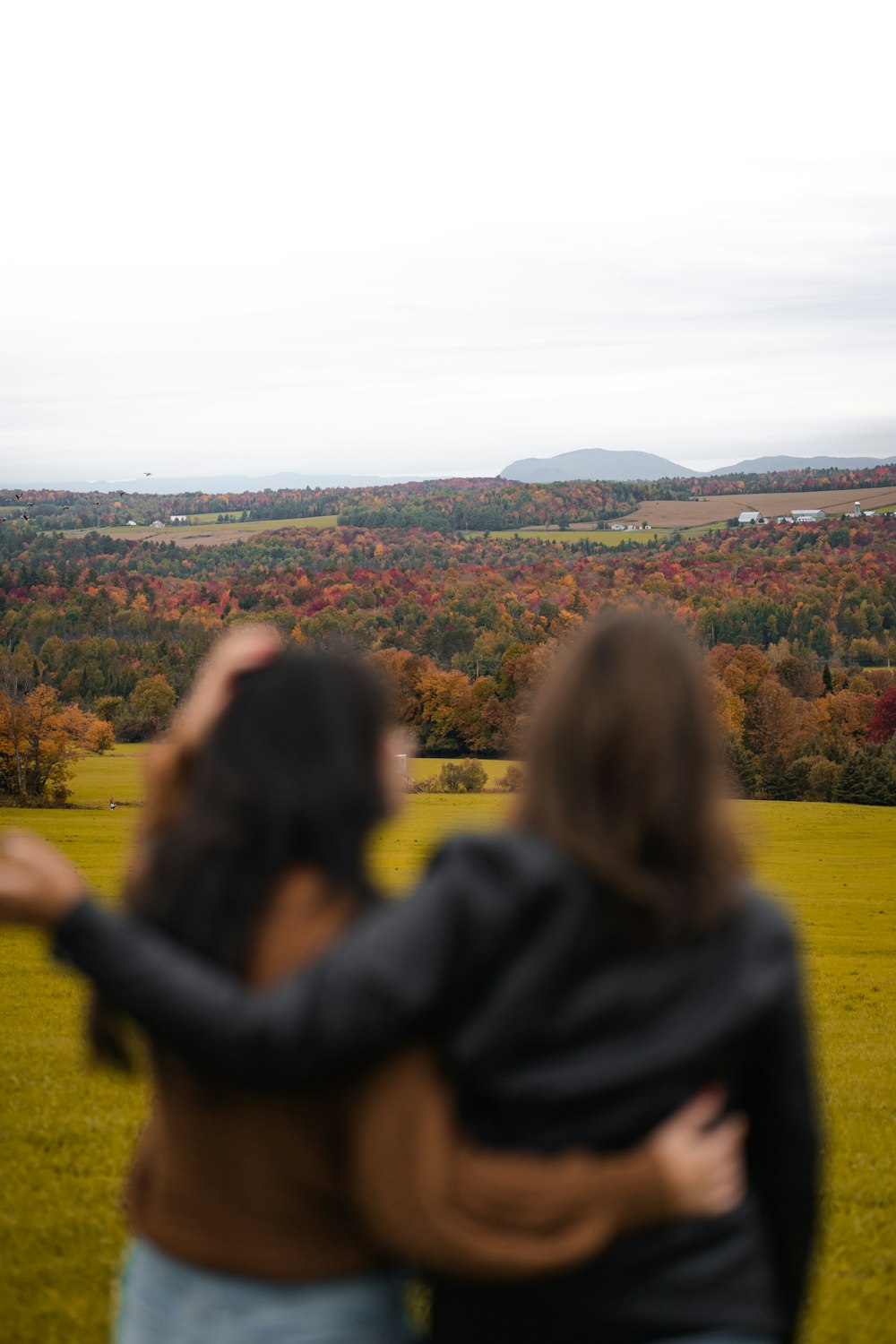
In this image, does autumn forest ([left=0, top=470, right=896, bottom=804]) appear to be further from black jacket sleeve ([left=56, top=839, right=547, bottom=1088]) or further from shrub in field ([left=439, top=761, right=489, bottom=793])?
black jacket sleeve ([left=56, top=839, right=547, bottom=1088])

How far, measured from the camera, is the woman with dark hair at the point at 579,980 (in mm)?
1859

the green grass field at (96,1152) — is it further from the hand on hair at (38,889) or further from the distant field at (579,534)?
the distant field at (579,534)

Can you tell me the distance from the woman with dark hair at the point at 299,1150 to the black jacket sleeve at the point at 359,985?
99mm

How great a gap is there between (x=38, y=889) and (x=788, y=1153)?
1.44m

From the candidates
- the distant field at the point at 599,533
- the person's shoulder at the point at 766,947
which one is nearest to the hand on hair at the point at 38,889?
the person's shoulder at the point at 766,947

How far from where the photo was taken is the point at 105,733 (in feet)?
209

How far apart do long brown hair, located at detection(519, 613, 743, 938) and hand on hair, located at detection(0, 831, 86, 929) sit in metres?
0.80

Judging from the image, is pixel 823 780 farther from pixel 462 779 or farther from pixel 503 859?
pixel 503 859

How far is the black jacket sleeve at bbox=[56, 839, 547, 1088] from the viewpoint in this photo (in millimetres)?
1830

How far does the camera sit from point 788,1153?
7.09 ft

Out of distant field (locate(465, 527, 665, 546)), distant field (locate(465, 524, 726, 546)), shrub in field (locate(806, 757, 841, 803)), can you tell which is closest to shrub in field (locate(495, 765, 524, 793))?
shrub in field (locate(806, 757, 841, 803))

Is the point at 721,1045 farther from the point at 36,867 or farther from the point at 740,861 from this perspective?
the point at 36,867

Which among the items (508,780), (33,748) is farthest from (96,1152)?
(508,780)

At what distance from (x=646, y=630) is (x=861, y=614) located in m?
107
